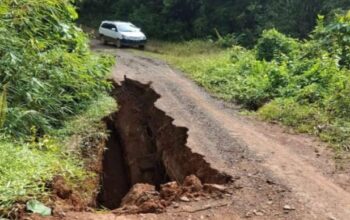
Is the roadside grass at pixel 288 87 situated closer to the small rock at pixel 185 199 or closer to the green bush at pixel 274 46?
the green bush at pixel 274 46

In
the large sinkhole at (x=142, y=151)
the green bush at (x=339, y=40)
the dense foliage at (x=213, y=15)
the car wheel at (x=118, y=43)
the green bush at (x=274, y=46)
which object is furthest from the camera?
the car wheel at (x=118, y=43)

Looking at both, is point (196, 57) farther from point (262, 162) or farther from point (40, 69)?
point (262, 162)

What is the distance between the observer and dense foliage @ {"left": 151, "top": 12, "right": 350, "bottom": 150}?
8.76 metres

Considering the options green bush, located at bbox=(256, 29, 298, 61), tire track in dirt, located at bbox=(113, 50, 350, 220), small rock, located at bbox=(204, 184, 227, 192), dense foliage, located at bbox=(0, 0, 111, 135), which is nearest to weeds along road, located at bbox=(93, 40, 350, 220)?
tire track in dirt, located at bbox=(113, 50, 350, 220)

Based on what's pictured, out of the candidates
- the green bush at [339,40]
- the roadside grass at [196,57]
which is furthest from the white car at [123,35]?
the green bush at [339,40]

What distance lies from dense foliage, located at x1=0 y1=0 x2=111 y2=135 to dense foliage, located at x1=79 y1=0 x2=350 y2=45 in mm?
14034

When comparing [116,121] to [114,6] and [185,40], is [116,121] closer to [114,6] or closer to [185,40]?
[185,40]

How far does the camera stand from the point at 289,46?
15250 mm

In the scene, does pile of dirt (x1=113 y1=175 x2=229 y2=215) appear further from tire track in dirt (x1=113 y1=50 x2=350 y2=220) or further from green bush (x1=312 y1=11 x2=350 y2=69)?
green bush (x1=312 y1=11 x2=350 y2=69)

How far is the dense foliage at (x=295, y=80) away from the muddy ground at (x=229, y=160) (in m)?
0.54

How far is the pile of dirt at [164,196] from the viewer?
15.8ft

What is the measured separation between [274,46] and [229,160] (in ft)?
32.5

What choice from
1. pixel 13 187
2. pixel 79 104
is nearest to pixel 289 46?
pixel 79 104

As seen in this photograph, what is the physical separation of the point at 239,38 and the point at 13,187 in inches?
804
